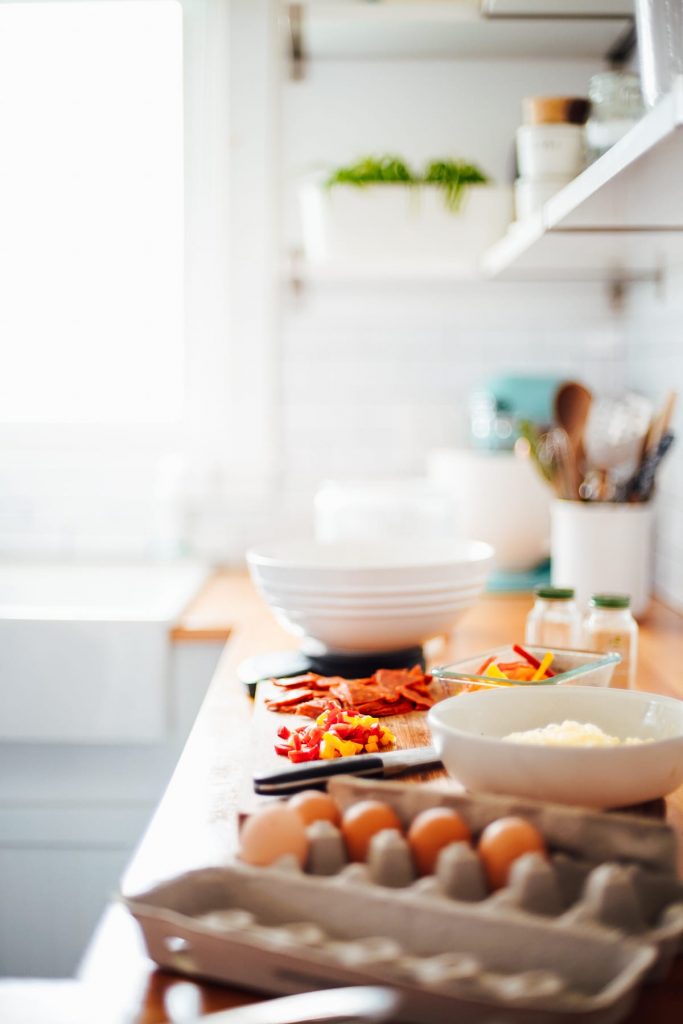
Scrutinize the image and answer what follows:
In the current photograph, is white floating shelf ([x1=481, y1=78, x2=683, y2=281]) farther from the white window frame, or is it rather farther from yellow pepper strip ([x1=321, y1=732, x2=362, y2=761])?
yellow pepper strip ([x1=321, y1=732, x2=362, y2=761])

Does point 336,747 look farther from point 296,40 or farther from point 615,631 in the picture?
point 296,40

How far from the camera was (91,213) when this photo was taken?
251 centimetres

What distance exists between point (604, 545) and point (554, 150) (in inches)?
25.4

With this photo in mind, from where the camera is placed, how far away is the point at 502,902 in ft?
2.22

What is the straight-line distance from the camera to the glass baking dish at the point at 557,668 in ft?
3.76

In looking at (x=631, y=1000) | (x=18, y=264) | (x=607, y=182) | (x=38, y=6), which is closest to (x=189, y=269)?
(x=18, y=264)

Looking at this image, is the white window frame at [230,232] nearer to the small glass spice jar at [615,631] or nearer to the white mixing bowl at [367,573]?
the white mixing bowl at [367,573]

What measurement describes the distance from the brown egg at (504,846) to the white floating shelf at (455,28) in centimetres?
166

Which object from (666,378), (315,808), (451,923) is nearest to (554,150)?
(666,378)

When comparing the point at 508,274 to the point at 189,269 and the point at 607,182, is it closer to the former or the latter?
the point at 189,269

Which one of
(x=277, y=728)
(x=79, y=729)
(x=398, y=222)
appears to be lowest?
(x=79, y=729)

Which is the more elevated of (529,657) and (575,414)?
(575,414)

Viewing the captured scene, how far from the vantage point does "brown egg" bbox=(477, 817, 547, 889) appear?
72 centimetres

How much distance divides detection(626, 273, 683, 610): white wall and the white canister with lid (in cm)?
33
